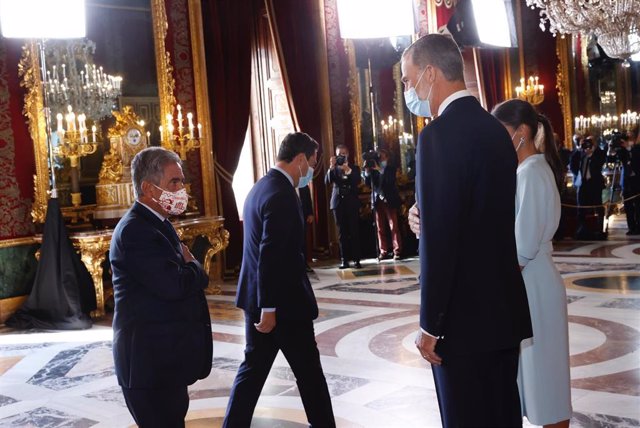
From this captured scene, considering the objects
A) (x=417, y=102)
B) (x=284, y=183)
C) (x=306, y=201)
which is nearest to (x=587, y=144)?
(x=306, y=201)

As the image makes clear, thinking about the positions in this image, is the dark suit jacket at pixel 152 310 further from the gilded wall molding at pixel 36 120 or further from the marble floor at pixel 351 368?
the gilded wall molding at pixel 36 120

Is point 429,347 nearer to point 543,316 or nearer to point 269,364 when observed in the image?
point 543,316

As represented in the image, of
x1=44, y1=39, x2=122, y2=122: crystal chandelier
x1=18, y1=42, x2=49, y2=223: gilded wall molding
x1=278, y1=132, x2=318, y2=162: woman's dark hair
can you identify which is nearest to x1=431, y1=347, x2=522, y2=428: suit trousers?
x1=278, y1=132, x2=318, y2=162: woman's dark hair

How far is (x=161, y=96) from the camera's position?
27.8ft

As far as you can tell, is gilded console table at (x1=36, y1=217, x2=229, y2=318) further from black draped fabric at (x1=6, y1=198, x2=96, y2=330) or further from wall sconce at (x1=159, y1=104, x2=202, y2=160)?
wall sconce at (x1=159, y1=104, x2=202, y2=160)

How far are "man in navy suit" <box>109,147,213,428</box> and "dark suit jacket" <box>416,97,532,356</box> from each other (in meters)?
0.79

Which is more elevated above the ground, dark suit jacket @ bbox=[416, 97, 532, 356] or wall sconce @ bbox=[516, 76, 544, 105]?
wall sconce @ bbox=[516, 76, 544, 105]

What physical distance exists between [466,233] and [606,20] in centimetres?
831

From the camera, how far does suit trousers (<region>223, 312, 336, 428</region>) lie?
3230mm

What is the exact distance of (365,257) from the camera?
1088cm

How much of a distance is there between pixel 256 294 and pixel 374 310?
12.1ft

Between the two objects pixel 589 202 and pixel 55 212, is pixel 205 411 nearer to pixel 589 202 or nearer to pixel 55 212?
pixel 55 212

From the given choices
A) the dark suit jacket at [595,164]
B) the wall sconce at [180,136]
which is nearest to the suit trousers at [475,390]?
the wall sconce at [180,136]

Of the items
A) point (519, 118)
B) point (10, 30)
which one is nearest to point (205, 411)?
point (519, 118)
